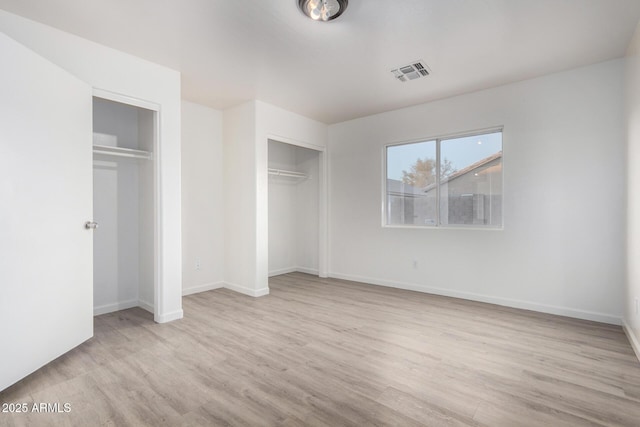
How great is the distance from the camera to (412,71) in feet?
11.0

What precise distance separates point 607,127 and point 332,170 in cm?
350

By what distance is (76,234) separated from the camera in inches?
97.8

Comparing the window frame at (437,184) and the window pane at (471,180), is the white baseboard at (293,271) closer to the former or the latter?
the window frame at (437,184)

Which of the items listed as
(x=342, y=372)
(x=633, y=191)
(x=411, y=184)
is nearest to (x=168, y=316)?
(x=342, y=372)

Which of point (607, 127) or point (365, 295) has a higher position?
point (607, 127)

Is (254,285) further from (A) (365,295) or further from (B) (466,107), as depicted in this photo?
(B) (466,107)

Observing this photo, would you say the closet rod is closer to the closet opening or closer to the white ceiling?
the white ceiling

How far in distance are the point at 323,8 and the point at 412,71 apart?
1461 mm

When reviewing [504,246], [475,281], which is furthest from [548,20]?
[475,281]

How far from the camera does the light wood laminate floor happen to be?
173 centimetres

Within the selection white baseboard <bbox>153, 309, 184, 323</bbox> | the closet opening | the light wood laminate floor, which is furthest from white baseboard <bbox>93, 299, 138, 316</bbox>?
white baseboard <bbox>153, 309, 184, 323</bbox>

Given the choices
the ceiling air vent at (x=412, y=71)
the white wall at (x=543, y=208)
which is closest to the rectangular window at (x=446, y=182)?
the white wall at (x=543, y=208)

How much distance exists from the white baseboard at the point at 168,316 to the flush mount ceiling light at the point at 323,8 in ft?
10.0

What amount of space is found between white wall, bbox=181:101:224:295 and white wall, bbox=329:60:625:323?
8.52 feet
